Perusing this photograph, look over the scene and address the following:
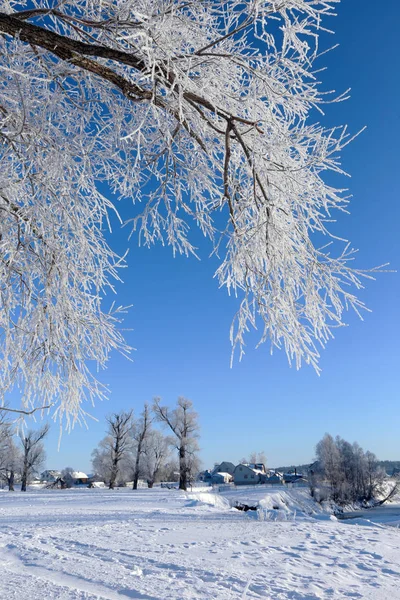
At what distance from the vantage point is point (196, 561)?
19.1 feet

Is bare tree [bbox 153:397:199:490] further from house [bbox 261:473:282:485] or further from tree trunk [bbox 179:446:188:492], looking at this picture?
house [bbox 261:473:282:485]

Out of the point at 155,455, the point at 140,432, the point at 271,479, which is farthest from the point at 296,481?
the point at 140,432

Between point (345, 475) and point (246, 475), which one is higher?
point (345, 475)

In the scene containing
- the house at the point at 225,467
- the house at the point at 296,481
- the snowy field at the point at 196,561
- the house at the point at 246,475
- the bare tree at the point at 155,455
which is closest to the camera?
the snowy field at the point at 196,561

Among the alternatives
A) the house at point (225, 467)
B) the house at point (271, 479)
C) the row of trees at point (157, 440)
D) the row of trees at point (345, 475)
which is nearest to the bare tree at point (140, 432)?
the row of trees at point (157, 440)

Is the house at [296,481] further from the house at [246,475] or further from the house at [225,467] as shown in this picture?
the house at [225,467]

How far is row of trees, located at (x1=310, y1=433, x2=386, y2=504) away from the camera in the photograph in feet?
165

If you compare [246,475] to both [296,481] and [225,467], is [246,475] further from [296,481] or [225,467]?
[225,467]

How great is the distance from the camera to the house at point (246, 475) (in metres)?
83.4

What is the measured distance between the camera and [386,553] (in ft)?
22.8

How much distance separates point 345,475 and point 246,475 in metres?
30.6

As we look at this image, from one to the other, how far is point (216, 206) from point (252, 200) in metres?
0.34

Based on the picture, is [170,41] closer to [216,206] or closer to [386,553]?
[216,206]

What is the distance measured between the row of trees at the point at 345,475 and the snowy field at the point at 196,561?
4243cm
